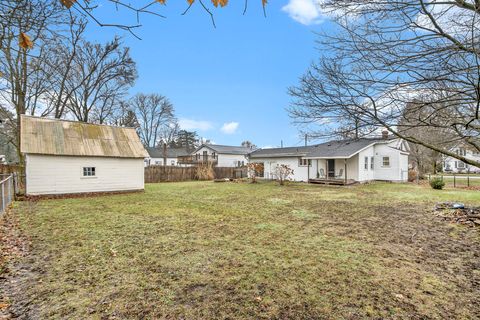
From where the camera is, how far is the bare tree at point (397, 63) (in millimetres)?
2963

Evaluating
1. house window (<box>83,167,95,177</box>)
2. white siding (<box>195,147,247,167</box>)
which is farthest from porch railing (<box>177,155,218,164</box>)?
house window (<box>83,167,95,177</box>)

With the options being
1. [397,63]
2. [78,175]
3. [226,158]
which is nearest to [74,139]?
[78,175]

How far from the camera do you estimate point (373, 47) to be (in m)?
3.22

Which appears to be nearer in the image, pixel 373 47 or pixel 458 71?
pixel 458 71

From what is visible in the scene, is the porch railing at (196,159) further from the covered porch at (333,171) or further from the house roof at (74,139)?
the house roof at (74,139)

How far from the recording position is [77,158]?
480 inches

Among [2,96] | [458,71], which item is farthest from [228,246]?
[2,96]

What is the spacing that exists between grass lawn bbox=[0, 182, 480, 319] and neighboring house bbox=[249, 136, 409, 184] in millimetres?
13119

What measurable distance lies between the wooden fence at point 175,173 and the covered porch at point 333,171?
884cm

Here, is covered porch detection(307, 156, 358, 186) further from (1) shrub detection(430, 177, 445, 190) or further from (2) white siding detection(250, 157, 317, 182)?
(1) shrub detection(430, 177, 445, 190)

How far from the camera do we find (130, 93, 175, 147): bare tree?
130 feet

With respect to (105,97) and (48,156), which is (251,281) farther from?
(105,97)

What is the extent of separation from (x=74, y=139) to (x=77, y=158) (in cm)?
124

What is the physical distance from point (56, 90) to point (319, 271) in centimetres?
2110
